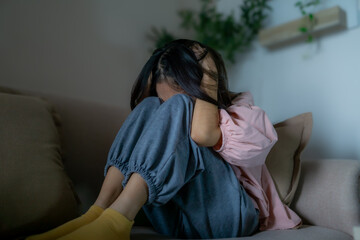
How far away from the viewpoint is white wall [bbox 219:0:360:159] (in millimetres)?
1416

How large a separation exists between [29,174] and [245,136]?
51cm

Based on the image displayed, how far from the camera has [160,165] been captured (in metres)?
0.57

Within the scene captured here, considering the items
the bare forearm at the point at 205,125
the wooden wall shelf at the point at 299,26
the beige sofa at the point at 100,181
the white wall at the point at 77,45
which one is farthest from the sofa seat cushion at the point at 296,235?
the wooden wall shelf at the point at 299,26

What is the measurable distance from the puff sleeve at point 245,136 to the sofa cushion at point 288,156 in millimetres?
198

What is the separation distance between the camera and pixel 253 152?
2.15ft

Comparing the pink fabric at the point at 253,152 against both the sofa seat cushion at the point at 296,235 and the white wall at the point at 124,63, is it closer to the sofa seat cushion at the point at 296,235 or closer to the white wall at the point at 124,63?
the sofa seat cushion at the point at 296,235

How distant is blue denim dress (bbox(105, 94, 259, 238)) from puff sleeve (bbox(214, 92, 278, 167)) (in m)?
0.04

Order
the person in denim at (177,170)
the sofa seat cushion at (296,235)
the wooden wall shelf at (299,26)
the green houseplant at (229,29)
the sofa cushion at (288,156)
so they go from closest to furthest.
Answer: the person in denim at (177,170)
the sofa seat cushion at (296,235)
the sofa cushion at (288,156)
the wooden wall shelf at (299,26)
the green houseplant at (229,29)

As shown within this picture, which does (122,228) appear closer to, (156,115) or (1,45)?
(156,115)

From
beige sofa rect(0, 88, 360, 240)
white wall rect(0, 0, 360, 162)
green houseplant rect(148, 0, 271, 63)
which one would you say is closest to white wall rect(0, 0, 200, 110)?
white wall rect(0, 0, 360, 162)

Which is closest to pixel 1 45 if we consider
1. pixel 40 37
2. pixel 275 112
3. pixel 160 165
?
pixel 40 37

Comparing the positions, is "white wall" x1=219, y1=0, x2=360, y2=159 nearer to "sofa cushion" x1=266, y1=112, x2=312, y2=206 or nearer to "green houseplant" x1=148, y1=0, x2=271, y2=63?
"green houseplant" x1=148, y1=0, x2=271, y2=63

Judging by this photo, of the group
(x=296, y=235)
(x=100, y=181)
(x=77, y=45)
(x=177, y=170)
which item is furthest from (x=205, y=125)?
(x=77, y=45)

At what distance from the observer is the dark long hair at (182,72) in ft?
2.44
